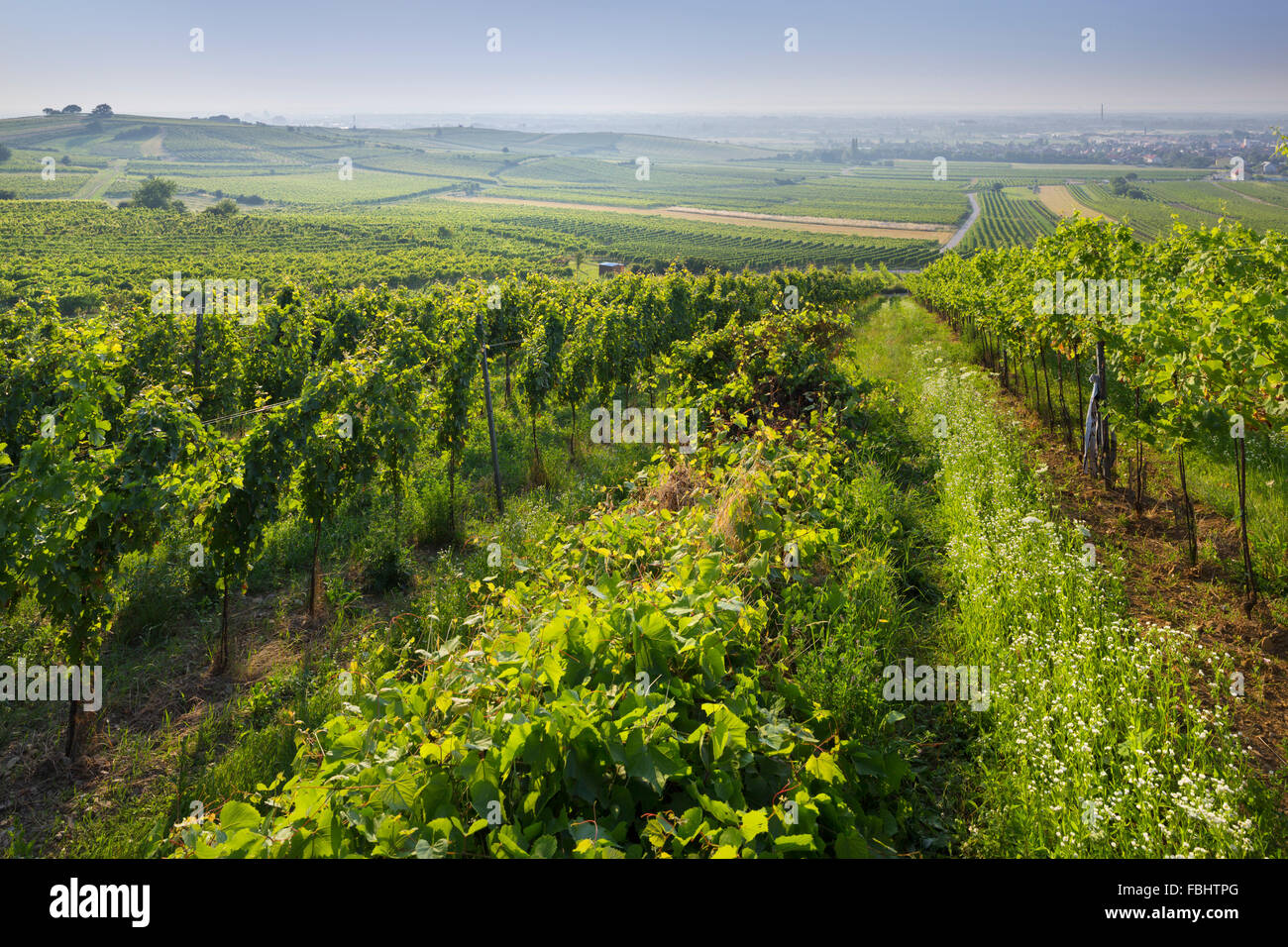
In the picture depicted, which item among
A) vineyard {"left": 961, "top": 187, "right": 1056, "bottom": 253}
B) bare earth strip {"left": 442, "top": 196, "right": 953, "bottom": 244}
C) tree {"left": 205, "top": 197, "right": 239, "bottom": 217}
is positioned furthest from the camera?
bare earth strip {"left": 442, "top": 196, "right": 953, "bottom": 244}

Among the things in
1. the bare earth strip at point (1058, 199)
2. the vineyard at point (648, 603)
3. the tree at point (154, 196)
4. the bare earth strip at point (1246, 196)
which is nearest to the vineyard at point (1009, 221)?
the bare earth strip at point (1058, 199)

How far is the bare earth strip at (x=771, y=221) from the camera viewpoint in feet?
343

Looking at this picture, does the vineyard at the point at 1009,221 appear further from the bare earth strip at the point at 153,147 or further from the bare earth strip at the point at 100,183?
the bare earth strip at the point at 153,147

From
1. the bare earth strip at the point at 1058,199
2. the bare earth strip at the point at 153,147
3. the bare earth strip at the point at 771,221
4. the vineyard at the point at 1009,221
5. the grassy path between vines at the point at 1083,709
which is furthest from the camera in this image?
the bare earth strip at the point at 153,147

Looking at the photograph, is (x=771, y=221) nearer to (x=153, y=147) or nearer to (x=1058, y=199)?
(x=1058, y=199)

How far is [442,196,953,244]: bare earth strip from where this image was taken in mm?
104562

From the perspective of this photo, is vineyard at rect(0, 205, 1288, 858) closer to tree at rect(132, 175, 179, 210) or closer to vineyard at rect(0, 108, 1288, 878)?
vineyard at rect(0, 108, 1288, 878)

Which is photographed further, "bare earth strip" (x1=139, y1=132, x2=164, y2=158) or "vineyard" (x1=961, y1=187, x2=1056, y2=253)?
"bare earth strip" (x1=139, y1=132, x2=164, y2=158)

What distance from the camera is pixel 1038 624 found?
5875 mm

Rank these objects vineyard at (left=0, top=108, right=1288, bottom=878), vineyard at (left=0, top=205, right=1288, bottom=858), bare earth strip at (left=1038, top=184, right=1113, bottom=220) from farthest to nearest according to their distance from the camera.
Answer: bare earth strip at (left=1038, top=184, right=1113, bottom=220), vineyard at (left=0, top=108, right=1288, bottom=878), vineyard at (left=0, top=205, right=1288, bottom=858)

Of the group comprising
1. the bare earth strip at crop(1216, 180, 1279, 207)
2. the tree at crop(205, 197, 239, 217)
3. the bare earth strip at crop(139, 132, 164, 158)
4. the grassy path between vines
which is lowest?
the grassy path between vines

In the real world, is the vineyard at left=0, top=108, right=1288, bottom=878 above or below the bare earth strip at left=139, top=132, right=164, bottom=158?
below

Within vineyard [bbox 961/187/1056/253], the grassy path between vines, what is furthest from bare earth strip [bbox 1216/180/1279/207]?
the grassy path between vines
